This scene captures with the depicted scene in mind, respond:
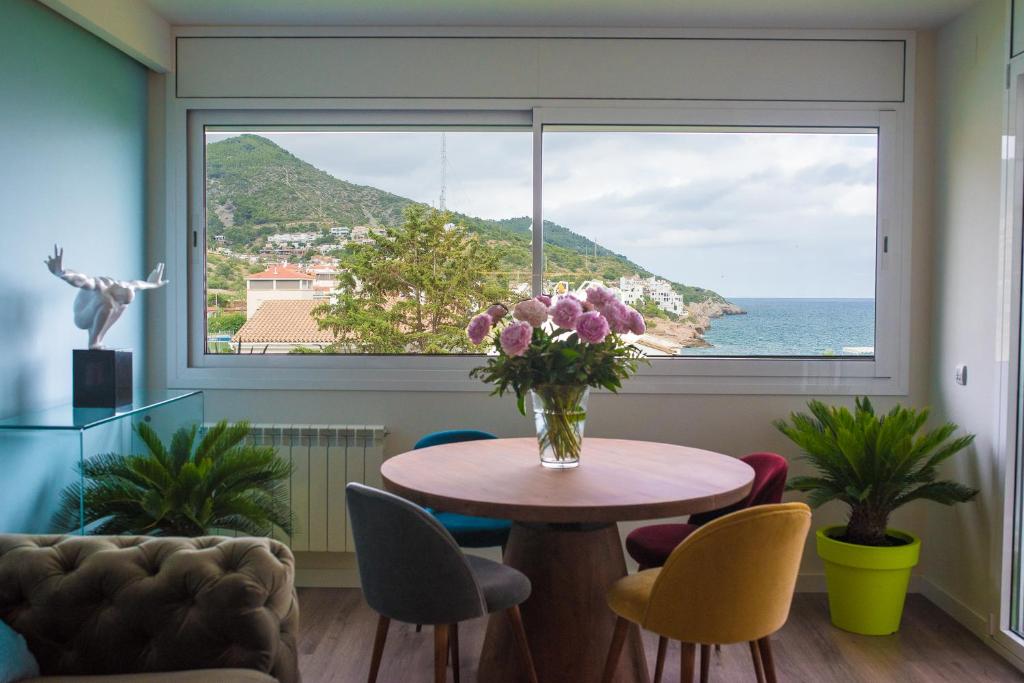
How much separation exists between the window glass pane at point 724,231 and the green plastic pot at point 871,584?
107cm

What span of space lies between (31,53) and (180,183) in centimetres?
107

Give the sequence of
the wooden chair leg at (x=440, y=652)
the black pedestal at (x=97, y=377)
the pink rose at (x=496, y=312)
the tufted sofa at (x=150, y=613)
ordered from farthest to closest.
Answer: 1. the black pedestal at (x=97, y=377)
2. the pink rose at (x=496, y=312)
3. the wooden chair leg at (x=440, y=652)
4. the tufted sofa at (x=150, y=613)

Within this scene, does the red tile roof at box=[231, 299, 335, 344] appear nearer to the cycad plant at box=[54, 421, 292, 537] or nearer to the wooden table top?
the cycad plant at box=[54, 421, 292, 537]

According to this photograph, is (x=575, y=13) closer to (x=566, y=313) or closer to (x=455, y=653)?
(x=566, y=313)

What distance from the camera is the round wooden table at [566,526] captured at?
250cm

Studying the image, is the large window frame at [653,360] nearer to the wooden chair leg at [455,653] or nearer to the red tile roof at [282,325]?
the red tile roof at [282,325]

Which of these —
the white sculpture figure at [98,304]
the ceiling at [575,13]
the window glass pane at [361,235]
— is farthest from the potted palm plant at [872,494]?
the white sculpture figure at [98,304]

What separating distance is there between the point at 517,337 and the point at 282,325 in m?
2.08

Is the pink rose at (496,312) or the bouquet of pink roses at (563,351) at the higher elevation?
the pink rose at (496,312)

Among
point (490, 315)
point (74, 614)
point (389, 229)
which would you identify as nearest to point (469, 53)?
point (389, 229)

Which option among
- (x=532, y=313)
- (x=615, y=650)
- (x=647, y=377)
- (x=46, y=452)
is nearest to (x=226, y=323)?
(x=46, y=452)

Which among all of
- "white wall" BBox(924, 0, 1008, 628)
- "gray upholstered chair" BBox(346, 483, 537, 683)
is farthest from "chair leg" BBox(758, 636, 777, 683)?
"white wall" BBox(924, 0, 1008, 628)

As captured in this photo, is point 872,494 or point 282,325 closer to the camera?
point 872,494

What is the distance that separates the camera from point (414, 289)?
4.37 meters
